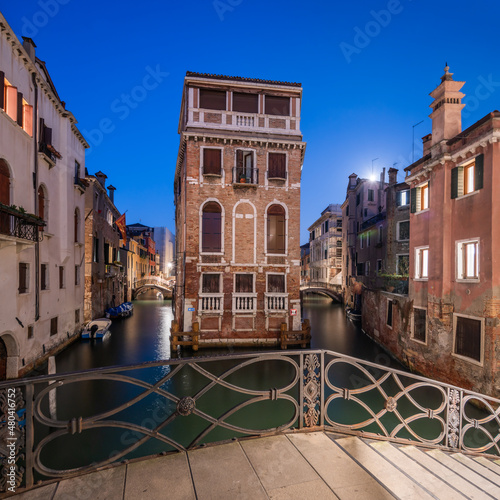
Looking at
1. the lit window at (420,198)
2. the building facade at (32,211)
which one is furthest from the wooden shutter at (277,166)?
the building facade at (32,211)

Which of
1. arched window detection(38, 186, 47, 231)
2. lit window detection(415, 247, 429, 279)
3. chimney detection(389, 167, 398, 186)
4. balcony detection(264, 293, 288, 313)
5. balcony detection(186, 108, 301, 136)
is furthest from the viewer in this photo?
chimney detection(389, 167, 398, 186)

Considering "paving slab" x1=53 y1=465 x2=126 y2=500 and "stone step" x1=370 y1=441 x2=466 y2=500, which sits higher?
"paving slab" x1=53 y1=465 x2=126 y2=500

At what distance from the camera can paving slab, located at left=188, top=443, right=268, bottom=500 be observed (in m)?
2.55

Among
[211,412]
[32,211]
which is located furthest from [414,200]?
[32,211]

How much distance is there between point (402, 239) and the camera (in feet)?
80.1

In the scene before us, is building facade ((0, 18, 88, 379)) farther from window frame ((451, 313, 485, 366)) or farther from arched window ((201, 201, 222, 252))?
window frame ((451, 313, 485, 366))

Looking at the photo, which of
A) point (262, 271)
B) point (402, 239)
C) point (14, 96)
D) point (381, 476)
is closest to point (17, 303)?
point (14, 96)

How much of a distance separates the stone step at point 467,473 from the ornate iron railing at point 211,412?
0.60 feet

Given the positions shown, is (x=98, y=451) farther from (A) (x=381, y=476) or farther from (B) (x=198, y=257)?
(B) (x=198, y=257)

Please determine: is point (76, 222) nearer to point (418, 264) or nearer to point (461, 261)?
point (418, 264)

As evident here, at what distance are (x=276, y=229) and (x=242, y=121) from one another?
6.64m

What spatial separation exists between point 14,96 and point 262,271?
1375 centimetres

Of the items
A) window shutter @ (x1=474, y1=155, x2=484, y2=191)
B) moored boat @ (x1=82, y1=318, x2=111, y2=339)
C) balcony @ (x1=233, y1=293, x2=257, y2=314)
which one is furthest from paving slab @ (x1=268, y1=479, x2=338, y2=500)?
moored boat @ (x1=82, y1=318, x2=111, y2=339)

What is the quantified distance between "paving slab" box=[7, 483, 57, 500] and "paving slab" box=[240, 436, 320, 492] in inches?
63.5
